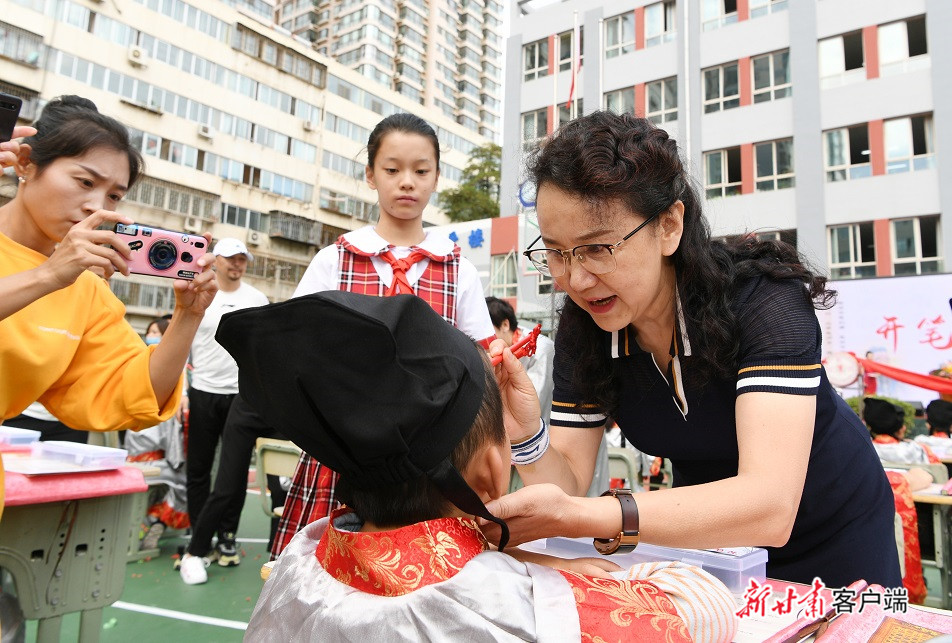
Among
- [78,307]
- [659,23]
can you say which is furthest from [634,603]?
[659,23]

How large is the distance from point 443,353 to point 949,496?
12.9 ft

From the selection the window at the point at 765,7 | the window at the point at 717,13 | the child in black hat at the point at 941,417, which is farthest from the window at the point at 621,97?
the child in black hat at the point at 941,417

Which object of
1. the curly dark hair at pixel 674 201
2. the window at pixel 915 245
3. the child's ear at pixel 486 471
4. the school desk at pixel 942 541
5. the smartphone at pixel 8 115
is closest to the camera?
the child's ear at pixel 486 471

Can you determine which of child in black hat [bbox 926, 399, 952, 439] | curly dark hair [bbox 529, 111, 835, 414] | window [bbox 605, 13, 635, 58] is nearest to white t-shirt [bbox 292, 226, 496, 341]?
curly dark hair [bbox 529, 111, 835, 414]

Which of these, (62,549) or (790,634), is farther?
(62,549)

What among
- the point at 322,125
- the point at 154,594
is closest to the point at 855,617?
the point at 154,594

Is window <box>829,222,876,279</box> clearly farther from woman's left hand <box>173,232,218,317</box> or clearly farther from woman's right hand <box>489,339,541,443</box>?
woman's left hand <box>173,232,218,317</box>

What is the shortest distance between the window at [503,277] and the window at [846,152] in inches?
339

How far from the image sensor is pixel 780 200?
1614cm

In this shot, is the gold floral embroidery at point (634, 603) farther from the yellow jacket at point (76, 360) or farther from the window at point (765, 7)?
the window at point (765, 7)

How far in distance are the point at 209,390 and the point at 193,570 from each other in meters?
1.20

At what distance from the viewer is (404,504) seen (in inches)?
40.1

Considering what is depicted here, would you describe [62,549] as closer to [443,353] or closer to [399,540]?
[399,540]

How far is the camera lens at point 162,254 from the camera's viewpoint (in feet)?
5.87
